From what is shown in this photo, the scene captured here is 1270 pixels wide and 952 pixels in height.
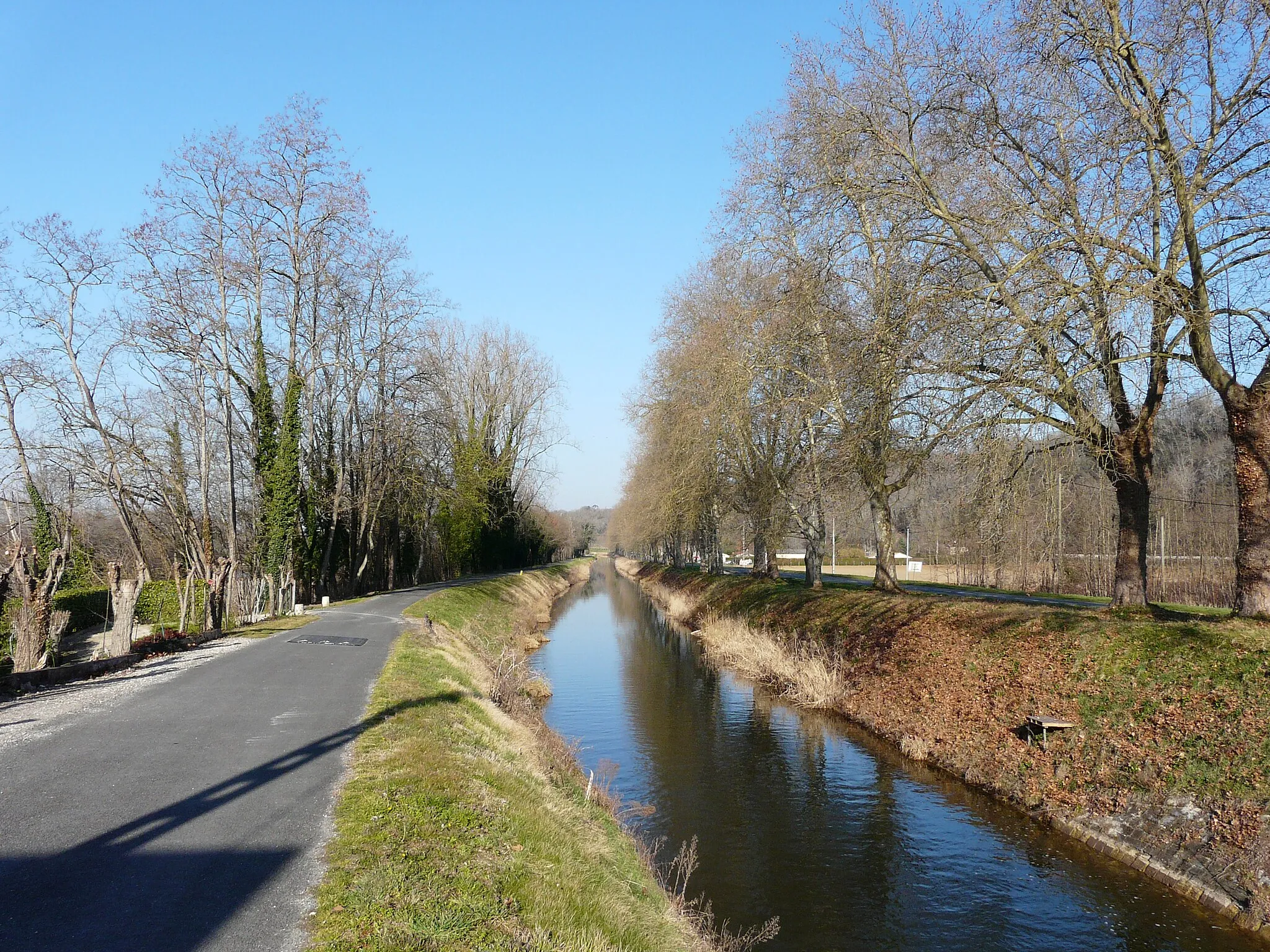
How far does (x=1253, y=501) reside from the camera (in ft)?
40.0

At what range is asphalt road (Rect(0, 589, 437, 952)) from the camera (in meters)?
5.17

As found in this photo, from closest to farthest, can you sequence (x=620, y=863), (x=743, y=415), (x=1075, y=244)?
(x=620, y=863) < (x=1075, y=244) < (x=743, y=415)

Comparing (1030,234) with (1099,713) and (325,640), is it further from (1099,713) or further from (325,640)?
(325,640)

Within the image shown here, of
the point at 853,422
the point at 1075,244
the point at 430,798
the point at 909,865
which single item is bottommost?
the point at 909,865

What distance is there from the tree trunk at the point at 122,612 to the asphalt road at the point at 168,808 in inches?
64.3

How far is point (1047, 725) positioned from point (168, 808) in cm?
1119

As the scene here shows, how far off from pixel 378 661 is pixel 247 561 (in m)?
18.3

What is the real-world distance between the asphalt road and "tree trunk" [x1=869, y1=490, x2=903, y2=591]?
13878 millimetres

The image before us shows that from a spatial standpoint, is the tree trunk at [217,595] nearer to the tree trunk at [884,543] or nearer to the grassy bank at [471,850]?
the grassy bank at [471,850]

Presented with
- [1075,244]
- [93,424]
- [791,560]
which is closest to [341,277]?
[93,424]

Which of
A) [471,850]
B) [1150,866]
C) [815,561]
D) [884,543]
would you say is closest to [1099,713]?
[1150,866]

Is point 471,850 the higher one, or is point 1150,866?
point 471,850

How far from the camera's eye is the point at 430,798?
7918mm

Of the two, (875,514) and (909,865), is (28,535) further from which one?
(909,865)
